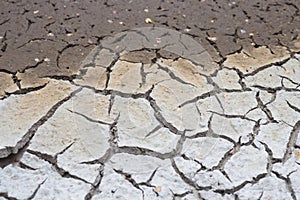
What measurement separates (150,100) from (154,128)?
7.6 inches

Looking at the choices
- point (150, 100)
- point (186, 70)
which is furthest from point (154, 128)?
point (186, 70)

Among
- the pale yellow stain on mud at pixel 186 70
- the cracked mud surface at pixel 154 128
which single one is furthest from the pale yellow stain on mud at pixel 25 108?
the pale yellow stain on mud at pixel 186 70

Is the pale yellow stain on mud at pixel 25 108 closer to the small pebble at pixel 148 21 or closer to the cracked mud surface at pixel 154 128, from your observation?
Result: the cracked mud surface at pixel 154 128

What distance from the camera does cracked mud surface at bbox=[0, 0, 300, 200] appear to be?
2.15m

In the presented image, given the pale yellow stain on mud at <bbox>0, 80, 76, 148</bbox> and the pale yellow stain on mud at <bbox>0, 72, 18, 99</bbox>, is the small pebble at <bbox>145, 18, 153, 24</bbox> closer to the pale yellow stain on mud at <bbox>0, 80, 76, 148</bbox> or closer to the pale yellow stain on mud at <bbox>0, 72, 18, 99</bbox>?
the pale yellow stain on mud at <bbox>0, 80, 76, 148</bbox>

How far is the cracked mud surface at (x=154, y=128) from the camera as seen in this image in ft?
6.99

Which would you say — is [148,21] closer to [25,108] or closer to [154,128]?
[154,128]

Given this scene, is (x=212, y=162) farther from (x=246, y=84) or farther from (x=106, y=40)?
(x=106, y=40)

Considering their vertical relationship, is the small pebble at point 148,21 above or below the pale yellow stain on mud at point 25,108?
above

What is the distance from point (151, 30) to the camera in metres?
2.94

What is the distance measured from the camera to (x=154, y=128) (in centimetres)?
238

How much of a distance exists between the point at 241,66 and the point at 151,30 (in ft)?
1.97

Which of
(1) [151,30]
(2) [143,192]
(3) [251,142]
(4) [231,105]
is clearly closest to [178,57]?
(1) [151,30]

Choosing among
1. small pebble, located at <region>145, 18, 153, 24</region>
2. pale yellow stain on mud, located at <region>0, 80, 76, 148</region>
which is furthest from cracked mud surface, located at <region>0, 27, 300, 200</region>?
small pebble, located at <region>145, 18, 153, 24</region>
